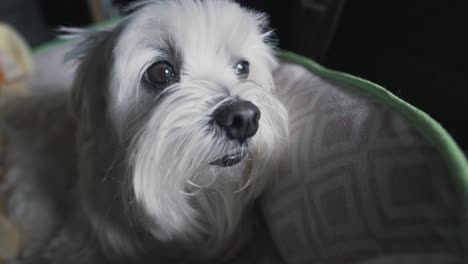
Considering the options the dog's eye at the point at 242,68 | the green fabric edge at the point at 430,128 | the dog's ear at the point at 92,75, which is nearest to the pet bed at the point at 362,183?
the green fabric edge at the point at 430,128

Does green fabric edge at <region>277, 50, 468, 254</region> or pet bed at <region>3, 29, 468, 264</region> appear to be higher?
green fabric edge at <region>277, 50, 468, 254</region>

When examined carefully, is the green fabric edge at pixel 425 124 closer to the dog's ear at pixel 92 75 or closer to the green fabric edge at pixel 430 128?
the green fabric edge at pixel 430 128

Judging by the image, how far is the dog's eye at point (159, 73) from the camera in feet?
2.55

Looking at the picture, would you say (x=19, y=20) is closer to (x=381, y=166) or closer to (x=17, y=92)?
(x=17, y=92)

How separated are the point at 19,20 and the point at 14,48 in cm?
96

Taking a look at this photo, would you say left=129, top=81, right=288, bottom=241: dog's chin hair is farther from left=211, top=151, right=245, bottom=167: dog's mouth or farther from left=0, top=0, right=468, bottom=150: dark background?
left=0, top=0, right=468, bottom=150: dark background

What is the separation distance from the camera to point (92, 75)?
2.73 ft

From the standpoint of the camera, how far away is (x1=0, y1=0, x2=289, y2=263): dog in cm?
68

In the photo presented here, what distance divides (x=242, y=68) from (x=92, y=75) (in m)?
0.33

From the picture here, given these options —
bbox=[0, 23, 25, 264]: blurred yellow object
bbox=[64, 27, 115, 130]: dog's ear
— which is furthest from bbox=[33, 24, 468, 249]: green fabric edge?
bbox=[0, 23, 25, 264]: blurred yellow object

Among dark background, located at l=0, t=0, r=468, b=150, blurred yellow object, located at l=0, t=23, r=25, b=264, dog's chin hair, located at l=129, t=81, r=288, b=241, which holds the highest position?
dark background, located at l=0, t=0, r=468, b=150

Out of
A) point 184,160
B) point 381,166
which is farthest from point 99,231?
point 381,166

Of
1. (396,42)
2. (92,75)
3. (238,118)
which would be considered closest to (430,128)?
(238,118)

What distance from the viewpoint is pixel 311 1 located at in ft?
3.70
